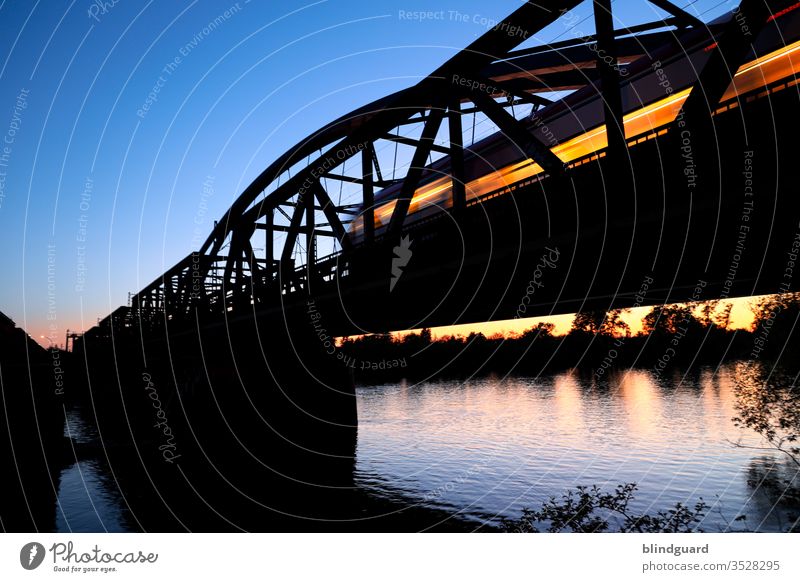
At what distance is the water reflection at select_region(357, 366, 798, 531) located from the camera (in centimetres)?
2241

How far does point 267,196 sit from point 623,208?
26.5m

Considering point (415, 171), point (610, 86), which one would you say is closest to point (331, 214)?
point (415, 171)

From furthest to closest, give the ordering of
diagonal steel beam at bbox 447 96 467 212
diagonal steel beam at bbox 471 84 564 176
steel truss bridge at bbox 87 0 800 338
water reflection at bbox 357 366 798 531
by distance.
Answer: water reflection at bbox 357 366 798 531 < diagonal steel beam at bbox 447 96 467 212 < diagonal steel beam at bbox 471 84 564 176 < steel truss bridge at bbox 87 0 800 338

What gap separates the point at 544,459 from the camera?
30.2 metres

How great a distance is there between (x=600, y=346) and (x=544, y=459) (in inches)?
2118

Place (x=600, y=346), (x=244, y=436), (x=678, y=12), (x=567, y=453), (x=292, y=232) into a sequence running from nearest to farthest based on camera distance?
1. (x=678, y=12)
2. (x=292, y=232)
3. (x=567, y=453)
4. (x=244, y=436)
5. (x=600, y=346)

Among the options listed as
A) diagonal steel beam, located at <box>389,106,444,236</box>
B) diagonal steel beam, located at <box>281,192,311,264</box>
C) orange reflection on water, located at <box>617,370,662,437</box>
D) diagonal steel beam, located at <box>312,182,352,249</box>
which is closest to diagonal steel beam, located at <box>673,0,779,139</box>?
diagonal steel beam, located at <box>389,106,444,236</box>

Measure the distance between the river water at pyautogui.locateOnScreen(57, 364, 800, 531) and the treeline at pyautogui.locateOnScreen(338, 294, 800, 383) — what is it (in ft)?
16.7

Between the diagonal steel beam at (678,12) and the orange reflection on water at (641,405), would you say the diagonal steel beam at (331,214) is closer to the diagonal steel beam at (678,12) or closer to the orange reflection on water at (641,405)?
the diagonal steel beam at (678,12)

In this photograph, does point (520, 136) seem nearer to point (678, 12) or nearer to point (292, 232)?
point (678, 12)

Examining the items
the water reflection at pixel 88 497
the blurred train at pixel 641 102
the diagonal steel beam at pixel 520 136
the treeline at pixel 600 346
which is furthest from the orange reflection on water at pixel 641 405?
the water reflection at pixel 88 497

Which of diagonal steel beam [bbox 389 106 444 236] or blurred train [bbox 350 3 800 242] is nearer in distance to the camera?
blurred train [bbox 350 3 800 242]

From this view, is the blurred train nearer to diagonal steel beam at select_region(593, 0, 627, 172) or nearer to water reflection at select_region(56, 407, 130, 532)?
diagonal steel beam at select_region(593, 0, 627, 172)
